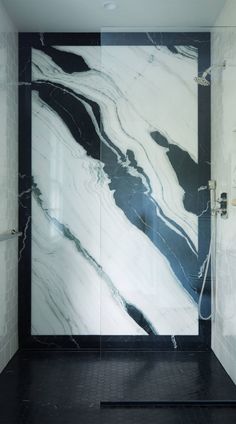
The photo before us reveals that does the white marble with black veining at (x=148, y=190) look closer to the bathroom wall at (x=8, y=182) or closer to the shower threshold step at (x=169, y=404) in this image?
the shower threshold step at (x=169, y=404)

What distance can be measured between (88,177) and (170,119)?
84 cm

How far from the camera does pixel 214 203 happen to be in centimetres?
242

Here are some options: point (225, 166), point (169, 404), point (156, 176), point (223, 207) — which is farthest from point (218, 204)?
point (169, 404)

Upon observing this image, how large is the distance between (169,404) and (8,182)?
1.72 metres

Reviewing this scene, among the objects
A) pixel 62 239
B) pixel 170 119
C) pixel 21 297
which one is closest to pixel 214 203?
pixel 170 119

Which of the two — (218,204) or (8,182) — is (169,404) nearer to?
(218,204)

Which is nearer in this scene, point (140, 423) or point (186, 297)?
point (140, 423)

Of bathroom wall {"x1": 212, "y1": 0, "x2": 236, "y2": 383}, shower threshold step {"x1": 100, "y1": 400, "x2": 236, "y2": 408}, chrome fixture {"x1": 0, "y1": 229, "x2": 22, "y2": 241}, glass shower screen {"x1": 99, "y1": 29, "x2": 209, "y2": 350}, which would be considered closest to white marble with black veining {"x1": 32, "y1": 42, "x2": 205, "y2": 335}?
glass shower screen {"x1": 99, "y1": 29, "x2": 209, "y2": 350}

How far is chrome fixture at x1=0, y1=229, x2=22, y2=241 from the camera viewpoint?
8.37 ft

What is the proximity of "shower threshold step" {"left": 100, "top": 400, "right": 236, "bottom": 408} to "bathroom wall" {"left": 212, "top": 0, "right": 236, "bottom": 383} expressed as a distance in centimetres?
27

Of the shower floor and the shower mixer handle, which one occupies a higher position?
the shower mixer handle

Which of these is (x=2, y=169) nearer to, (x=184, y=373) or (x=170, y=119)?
(x=170, y=119)

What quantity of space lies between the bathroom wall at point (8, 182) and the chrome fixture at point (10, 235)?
34 millimetres

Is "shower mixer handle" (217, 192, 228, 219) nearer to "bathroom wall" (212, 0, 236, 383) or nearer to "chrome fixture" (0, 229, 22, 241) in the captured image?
"bathroom wall" (212, 0, 236, 383)
